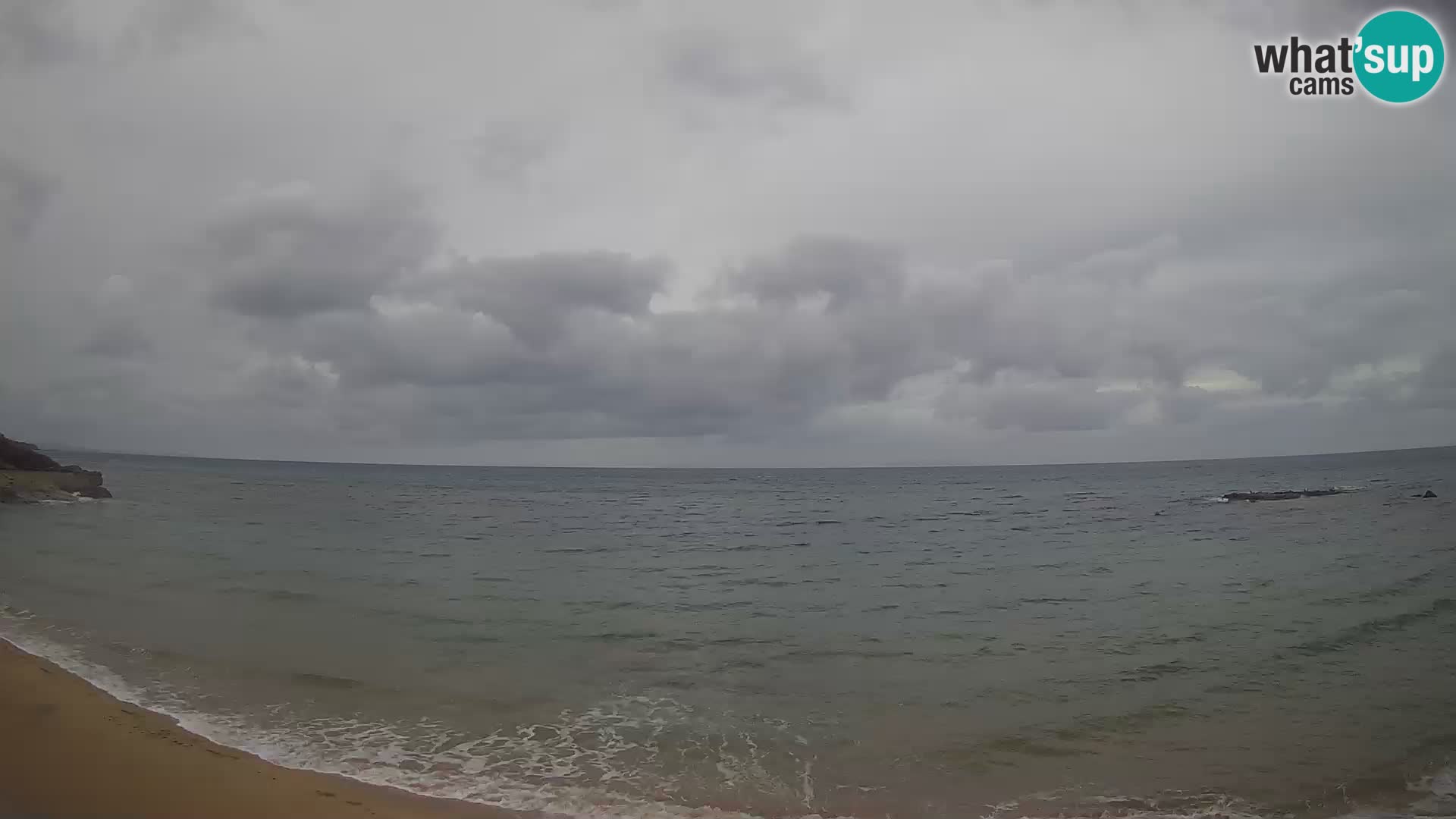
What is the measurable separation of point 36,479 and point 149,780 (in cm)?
5529

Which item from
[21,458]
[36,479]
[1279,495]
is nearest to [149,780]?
[36,479]

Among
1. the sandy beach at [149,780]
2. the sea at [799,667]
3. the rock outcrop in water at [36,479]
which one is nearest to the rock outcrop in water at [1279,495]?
the sea at [799,667]

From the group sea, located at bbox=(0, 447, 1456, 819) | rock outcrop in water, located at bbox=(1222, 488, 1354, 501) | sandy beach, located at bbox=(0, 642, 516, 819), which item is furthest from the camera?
rock outcrop in water, located at bbox=(1222, 488, 1354, 501)

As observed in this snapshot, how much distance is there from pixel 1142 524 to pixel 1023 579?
2419 centimetres

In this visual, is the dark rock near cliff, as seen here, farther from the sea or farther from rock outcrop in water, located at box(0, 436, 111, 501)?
the sea

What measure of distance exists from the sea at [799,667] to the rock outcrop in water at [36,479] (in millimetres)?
16648

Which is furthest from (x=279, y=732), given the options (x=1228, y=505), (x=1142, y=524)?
(x=1228, y=505)

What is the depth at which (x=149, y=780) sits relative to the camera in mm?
7902

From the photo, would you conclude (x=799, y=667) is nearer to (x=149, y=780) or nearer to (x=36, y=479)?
(x=149, y=780)

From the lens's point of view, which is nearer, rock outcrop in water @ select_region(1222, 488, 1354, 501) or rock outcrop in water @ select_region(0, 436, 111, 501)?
rock outcrop in water @ select_region(0, 436, 111, 501)

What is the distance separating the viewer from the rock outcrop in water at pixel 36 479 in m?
42.8

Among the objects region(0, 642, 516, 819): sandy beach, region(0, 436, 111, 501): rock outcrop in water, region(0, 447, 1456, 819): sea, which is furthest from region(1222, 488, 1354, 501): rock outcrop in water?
region(0, 436, 111, 501): rock outcrop in water

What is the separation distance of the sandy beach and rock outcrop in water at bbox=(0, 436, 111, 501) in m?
48.2

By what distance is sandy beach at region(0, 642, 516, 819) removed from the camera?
7.32 m
